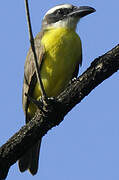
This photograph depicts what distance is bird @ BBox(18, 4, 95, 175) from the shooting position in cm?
675

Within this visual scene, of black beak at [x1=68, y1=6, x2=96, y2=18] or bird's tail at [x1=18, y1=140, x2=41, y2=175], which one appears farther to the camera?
black beak at [x1=68, y1=6, x2=96, y2=18]

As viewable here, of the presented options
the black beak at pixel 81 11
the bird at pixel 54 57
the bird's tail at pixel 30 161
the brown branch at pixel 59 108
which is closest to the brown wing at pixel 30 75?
the bird at pixel 54 57

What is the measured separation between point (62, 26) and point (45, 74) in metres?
1.01

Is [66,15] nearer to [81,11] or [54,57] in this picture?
[81,11]

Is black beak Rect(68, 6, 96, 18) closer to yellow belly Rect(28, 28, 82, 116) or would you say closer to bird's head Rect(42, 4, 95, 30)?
bird's head Rect(42, 4, 95, 30)

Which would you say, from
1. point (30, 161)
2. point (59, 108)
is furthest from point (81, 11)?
point (30, 161)

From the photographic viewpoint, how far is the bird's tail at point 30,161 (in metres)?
7.13

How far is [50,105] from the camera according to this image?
5.28 meters

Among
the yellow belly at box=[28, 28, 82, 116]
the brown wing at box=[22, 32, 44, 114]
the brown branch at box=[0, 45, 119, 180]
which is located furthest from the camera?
the brown wing at box=[22, 32, 44, 114]

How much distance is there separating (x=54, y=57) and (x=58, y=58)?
68 mm

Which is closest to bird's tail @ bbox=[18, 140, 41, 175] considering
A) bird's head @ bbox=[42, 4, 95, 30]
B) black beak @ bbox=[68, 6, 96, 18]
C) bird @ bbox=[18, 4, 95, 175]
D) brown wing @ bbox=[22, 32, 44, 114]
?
bird @ bbox=[18, 4, 95, 175]

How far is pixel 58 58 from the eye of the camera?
6719mm

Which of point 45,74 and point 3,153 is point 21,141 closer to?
point 3,153

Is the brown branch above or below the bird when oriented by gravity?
below
